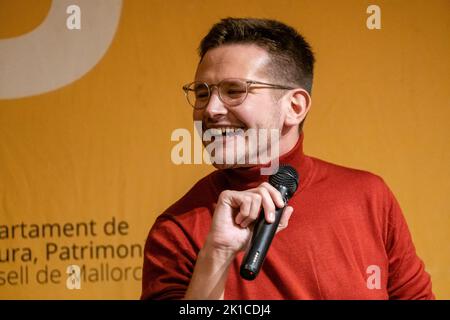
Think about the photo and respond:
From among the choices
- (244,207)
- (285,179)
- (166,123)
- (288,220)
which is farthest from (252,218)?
(166,123)

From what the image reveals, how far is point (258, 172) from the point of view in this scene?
1.71 meters

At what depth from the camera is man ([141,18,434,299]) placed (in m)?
1.68

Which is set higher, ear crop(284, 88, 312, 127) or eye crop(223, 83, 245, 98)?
eye crop(223, 83, 245, 98)

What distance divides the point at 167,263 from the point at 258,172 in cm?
34

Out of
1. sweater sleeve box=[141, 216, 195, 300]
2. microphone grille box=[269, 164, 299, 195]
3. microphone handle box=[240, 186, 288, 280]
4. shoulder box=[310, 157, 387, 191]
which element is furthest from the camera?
shoulder box=[310, 157, 387, 191]

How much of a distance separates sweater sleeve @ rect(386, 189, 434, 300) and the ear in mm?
377

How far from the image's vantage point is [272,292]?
1681 mm

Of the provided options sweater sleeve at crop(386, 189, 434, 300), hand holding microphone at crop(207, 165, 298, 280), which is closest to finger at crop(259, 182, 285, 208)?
hand holding microphone at crop(207, 165, 298, 280)

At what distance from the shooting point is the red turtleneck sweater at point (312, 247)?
1670 millimetres

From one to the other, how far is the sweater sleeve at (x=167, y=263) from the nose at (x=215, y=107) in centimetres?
32

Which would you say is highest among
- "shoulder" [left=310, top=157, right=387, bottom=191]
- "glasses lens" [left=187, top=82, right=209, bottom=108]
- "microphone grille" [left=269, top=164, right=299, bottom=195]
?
"glasses lens" [left=187, top=82, right=209, bottom=108]

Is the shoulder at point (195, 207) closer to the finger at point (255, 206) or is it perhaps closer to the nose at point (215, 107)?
the nose at point (215, 107)

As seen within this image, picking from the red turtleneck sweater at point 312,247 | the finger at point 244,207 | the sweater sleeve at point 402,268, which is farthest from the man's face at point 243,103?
the sweater sleeve at point 402,268

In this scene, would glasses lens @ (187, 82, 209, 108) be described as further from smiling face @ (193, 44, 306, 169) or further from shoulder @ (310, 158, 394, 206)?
shoulder @ (310, 158, 394, 206)
